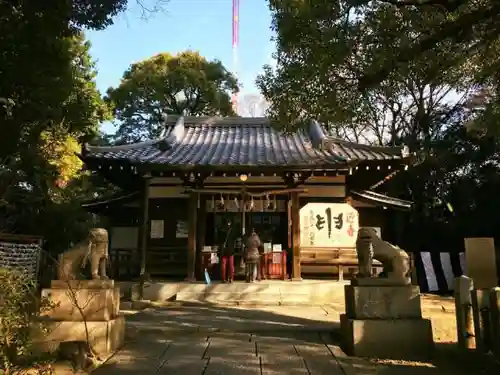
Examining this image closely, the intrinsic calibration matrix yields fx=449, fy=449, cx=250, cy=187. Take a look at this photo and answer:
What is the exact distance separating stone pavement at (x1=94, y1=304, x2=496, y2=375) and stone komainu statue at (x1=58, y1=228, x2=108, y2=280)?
46.5 inches

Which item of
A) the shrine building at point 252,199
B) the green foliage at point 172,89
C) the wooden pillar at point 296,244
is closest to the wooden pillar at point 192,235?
the shrine building at point 252,199

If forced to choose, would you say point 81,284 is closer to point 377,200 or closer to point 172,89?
point 377,200

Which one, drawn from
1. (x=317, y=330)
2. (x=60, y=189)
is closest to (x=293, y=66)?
(x=317, y=330)

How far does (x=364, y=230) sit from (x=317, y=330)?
1886mm

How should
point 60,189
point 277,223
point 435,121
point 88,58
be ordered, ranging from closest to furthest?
point 277,223 < point 60,189 < point 88,58 < point 435,121

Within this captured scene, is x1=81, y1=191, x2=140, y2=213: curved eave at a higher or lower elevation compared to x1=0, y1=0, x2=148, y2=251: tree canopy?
lower

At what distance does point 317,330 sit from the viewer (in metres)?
7.29

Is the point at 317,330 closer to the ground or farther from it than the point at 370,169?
closer to the ground

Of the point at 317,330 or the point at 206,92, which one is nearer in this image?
the point at 317,330

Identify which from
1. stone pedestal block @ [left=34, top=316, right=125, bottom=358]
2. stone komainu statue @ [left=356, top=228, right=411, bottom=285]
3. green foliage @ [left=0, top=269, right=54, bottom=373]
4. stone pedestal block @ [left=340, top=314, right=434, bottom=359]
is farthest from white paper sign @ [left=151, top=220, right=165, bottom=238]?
green foliage @ [left=0, top=269, right=54, bottom=373]

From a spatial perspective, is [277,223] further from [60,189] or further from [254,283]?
[60,189]

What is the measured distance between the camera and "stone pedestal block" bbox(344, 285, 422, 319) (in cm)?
609

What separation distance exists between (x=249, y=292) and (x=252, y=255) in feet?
3.24

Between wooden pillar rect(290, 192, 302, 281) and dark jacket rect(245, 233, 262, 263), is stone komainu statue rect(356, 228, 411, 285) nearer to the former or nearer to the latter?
dark jacket rect(245, 233, 262, 263)
